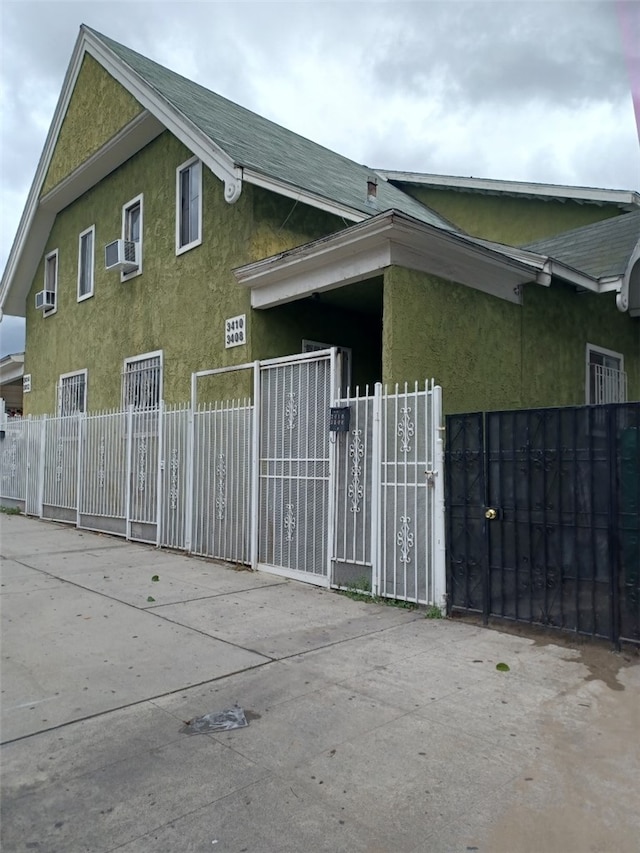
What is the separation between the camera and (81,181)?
14352 millimetres

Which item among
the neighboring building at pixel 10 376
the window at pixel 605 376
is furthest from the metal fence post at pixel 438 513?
the neighboring building at pixel 10 376

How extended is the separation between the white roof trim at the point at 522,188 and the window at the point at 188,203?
270 inches

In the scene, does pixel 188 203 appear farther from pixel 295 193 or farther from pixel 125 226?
pixel 295 193

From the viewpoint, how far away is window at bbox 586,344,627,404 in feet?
36.4

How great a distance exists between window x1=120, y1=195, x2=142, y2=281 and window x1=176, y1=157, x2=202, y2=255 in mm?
1488

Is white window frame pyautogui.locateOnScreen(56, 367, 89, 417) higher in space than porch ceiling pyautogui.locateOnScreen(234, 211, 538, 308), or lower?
lower

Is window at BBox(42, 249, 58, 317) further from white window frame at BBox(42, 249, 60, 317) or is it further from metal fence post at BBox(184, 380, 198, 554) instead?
metal fence post at BBox(184, 380, 198, 554)

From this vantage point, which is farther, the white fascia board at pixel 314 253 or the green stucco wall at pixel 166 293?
the green stucco wall at pixel 166 293

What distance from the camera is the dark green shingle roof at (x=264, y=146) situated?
9594mm

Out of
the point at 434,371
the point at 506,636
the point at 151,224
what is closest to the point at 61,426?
the point at 151,224

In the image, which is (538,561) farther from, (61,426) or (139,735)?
(61,426)

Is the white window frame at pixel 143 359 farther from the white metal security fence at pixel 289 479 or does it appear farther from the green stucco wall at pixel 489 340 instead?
the green stucco wall at pixel 489 340

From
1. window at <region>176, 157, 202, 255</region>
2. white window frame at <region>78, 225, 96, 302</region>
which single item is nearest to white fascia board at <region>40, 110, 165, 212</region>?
white window frame at <region>78, 225, 96, 302</region>

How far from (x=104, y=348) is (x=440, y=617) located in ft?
31.9
